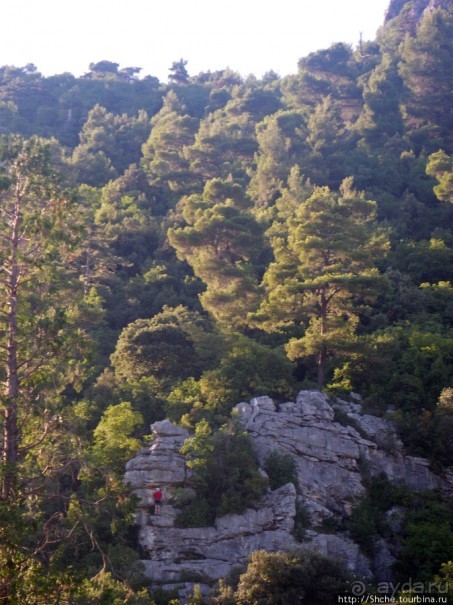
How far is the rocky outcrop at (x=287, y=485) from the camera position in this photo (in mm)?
18797

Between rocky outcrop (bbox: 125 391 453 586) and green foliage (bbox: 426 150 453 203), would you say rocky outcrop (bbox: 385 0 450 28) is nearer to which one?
green foliage (bbox: 426 150 453 203)

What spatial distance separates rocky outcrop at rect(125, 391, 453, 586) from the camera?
61.7 ft

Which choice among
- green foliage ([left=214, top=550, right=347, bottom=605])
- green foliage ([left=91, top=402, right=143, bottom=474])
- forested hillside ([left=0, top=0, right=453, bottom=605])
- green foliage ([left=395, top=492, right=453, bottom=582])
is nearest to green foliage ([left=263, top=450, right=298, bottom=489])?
forested hillside ([left=0, top=0, right=453, bottom=605])

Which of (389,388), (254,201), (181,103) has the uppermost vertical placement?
(181,103)

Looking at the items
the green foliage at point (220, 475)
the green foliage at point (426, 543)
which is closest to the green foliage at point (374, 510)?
the green foliage at point (426, 543)

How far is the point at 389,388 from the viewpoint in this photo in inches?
995

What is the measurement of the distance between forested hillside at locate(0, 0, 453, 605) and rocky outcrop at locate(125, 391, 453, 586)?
2.90ft

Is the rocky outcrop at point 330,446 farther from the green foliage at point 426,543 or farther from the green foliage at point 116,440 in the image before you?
the green foliage at point 116,440

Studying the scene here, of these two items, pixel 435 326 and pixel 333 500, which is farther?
pixel 435 326

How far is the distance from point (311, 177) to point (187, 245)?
1519 cm

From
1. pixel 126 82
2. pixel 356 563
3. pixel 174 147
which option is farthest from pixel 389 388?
pixel 126 82

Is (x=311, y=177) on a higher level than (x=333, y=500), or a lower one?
higher

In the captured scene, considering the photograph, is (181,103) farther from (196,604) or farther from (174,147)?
(196,604)

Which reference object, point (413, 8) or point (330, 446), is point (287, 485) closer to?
point (330, 446)
